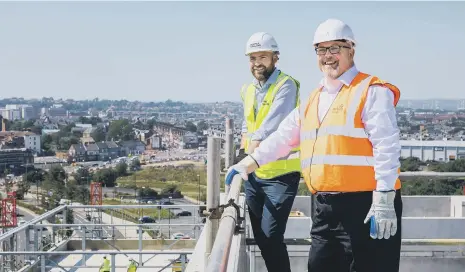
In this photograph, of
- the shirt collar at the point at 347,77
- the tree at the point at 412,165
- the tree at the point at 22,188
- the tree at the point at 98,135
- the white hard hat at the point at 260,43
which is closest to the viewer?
the shirt collar at the point at 347,77

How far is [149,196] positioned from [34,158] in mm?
47151

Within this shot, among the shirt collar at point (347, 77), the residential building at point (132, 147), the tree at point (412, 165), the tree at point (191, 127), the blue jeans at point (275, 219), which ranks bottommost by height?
the residential building at point (132, 147)

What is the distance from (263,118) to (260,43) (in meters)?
0.51

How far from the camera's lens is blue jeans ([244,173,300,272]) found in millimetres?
4059

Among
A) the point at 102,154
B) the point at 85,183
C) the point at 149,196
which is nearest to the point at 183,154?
the point at 102,154

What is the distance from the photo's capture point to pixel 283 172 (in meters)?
4.09

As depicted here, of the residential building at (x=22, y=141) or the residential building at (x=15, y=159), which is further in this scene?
the residential building at (x=22, y=141)

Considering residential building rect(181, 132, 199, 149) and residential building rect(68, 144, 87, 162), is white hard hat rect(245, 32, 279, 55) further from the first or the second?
residential building rect(181, 132, 199, 149)

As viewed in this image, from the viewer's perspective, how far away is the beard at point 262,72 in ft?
14.1

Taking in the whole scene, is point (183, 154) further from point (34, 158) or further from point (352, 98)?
point (352, 98)

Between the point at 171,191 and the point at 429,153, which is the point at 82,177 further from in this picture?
the point at 429,153

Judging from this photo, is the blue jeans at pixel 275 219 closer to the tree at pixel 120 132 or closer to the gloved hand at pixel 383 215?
the gloved hand at pixel 383 215

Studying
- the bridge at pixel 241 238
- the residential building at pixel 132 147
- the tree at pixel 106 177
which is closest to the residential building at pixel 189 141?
the residential building at pixel 132 147

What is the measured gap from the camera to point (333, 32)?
3.13m
